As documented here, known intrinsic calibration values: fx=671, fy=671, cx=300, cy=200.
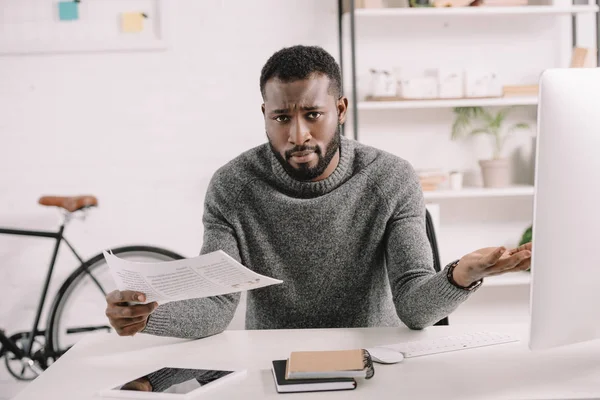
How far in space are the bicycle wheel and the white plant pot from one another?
1.36 meters

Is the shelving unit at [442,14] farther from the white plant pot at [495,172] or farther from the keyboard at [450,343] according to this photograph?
the keyboard at [450,343]

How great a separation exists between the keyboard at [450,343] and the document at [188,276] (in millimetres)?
275

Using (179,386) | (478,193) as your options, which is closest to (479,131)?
(478,193)

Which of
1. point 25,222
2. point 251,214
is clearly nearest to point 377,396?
point 251,214

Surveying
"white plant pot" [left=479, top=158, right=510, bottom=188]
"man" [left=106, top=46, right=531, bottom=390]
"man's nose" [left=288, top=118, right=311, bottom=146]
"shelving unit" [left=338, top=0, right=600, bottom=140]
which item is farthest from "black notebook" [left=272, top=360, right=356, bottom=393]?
"white plant pot" [left=479, top=158, right=510, bottom=188]

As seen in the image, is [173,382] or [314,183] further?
[314,183]

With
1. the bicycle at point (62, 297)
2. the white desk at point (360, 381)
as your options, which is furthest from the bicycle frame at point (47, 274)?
the white desk at point (360, 381)

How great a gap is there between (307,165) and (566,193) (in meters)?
0.76

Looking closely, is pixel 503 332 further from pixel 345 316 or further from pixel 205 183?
pixel 205 183

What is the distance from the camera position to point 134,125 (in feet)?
9.61

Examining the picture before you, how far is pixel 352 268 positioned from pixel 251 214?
27 centimetres

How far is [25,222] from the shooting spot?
2939 mm

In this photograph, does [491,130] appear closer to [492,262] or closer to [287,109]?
[287,109]

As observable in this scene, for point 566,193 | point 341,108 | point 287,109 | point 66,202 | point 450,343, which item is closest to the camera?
point 566,193
